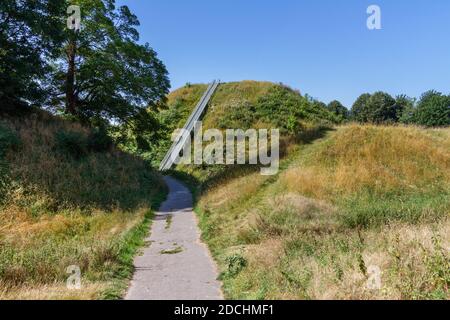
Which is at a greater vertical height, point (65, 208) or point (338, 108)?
point (338, 108)

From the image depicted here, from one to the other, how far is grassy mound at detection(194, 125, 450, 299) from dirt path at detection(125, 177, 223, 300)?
16.7 inches

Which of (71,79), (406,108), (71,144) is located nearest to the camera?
(71,144)

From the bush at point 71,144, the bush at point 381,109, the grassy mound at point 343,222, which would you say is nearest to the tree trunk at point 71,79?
the bush at point 71,144

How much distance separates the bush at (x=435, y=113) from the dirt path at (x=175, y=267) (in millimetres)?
65205

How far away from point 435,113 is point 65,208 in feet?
230

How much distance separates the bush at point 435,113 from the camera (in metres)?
66.6

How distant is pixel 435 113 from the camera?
67812mm

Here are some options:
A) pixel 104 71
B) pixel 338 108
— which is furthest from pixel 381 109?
pixel 104 71

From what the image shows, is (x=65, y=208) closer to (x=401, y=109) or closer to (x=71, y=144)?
(x=71, y=144)

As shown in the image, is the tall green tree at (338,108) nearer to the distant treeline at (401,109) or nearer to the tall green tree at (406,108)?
the distant treeline at (401,109)

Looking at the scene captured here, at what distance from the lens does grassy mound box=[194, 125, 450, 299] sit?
20.7 feet

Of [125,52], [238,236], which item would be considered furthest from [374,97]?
[238,236]

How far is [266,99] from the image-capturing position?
140 feet
